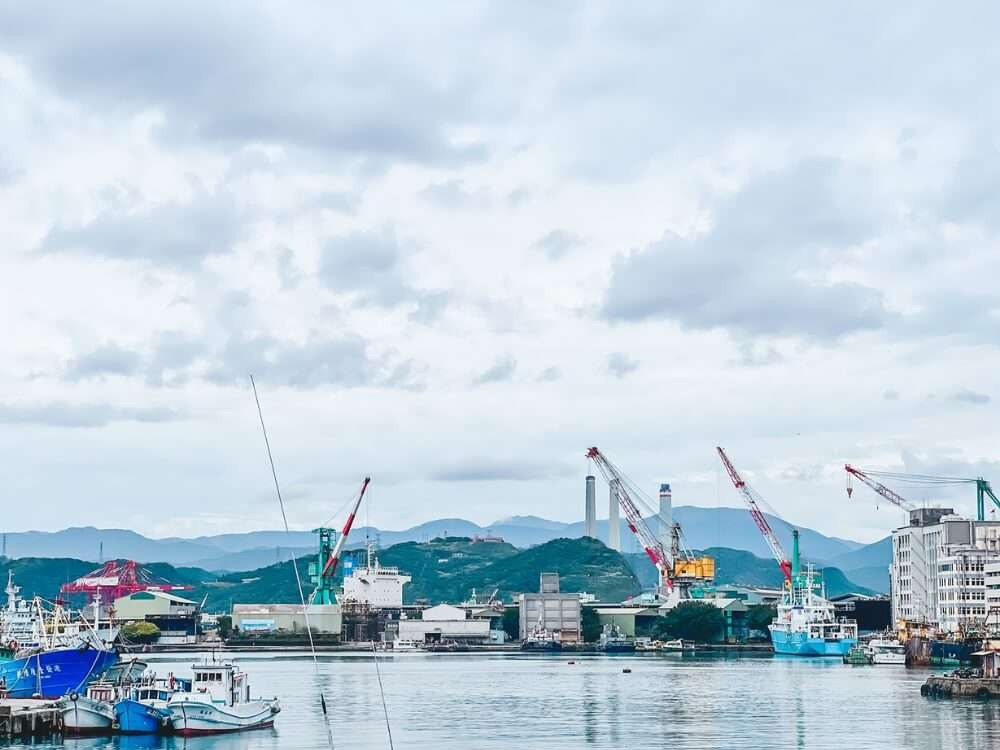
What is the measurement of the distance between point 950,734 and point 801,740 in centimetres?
617

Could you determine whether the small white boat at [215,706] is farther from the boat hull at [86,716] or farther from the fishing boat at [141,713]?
the boat hull at [86,716]

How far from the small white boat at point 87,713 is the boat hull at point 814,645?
10697 centimetres

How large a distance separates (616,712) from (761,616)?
126 m

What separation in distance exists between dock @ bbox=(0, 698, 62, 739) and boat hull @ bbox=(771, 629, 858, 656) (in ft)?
356

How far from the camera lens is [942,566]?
150m

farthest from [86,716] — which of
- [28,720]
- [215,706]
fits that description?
[215,706]

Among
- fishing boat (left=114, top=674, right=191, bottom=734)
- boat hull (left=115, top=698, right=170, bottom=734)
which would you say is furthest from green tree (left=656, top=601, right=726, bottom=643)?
boat hull (left=115, top=698, right=170, bottom=734)

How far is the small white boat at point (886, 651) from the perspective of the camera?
5310 inches

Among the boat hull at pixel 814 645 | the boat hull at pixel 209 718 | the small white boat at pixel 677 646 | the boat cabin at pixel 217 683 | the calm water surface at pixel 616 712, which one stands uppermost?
the boat cabin at pixel 217 683

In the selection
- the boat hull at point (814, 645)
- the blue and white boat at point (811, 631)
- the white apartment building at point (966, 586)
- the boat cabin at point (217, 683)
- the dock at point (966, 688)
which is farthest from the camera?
the blue and white boat at point (811, 631)

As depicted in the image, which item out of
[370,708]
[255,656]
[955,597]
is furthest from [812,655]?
[370,708]

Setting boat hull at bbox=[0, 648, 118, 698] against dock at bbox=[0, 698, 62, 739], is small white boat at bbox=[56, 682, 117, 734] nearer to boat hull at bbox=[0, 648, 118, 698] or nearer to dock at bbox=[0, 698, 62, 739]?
dock at bbox=[0, 698, 62, 739]

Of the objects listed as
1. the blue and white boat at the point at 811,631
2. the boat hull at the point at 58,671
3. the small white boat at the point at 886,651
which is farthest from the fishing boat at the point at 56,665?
the blue and white boat at the point at 811,631

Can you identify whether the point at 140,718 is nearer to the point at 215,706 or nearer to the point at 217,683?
the point at 215,706
